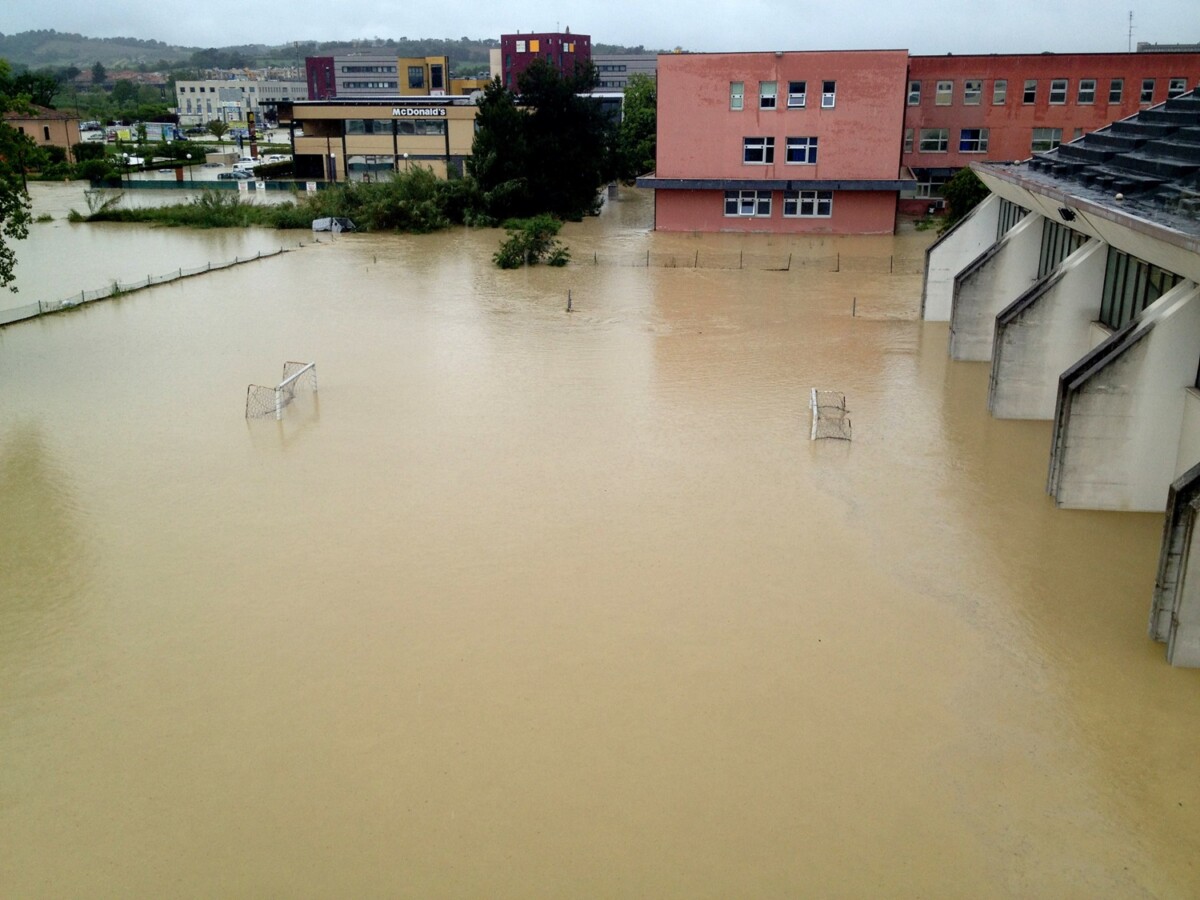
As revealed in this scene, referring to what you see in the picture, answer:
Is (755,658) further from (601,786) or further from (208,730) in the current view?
(208,730)

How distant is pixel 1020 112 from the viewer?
49.4 m

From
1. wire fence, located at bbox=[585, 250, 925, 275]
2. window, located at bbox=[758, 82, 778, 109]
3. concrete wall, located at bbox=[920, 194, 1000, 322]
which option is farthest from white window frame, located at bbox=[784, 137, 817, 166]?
concrete wall, located at bbox=[920, 194, 1000, 322]

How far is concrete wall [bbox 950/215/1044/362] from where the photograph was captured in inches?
877

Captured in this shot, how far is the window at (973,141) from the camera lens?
50.2 m

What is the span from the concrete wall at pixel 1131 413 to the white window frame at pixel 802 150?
30760 mm

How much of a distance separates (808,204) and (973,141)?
38.8 feet

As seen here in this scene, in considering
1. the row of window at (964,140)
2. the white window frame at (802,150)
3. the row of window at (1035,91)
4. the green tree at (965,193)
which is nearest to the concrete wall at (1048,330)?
the green tree at (965,193)

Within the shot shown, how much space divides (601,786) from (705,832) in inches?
41.7

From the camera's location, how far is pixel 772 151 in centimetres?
4350

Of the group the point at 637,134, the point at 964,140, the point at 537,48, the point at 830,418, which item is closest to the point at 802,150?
the point at 964,140

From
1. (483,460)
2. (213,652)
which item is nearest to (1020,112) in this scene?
(483,460)

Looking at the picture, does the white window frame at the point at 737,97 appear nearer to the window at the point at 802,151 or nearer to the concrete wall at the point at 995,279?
the window at the point at 802,151

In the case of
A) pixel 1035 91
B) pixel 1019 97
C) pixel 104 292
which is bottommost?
pixel 104 292

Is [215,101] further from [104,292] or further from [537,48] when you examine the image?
[104,292]
